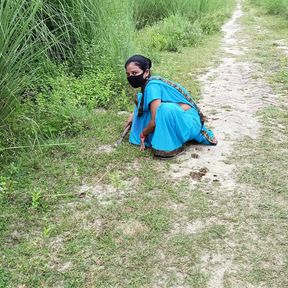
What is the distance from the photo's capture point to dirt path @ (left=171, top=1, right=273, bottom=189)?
3434mm

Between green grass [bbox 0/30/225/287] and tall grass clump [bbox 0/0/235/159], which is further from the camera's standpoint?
tall grass clump [bbox 0/0/235/159]

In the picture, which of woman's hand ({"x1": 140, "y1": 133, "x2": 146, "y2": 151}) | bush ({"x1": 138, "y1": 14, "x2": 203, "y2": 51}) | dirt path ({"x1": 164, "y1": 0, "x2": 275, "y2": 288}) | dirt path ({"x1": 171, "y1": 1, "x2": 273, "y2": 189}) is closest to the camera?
dirt path ({"x1": 164, "y1": 0, "x2": 275, "y2": 288})

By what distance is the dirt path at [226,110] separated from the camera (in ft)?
11.3

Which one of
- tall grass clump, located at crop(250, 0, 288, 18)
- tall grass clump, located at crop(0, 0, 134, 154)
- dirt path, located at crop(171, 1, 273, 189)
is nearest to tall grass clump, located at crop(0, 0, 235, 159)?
tall grass clump, located at crop(0, 0, 134, 154)

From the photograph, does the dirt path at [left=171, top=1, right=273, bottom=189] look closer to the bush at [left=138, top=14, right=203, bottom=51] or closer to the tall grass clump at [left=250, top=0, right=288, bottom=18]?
the bush at [left=138, top=14, right=203, bottom=51]

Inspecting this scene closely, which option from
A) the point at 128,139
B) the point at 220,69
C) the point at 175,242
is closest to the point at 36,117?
the point at 128,139

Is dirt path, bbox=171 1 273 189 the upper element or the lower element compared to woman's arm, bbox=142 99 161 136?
lower

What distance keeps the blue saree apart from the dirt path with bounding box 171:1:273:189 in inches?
5.9

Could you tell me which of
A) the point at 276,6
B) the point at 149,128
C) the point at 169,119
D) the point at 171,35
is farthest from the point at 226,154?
the point at 276,6

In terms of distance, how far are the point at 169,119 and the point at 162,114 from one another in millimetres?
76

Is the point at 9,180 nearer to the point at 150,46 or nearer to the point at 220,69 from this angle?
the point at 220,69

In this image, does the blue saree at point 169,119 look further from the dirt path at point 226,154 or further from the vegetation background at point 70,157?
the vegetation background at point 70,157

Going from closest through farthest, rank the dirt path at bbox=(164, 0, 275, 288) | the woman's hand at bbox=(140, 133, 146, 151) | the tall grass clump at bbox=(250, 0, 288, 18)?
the dirt path at bbox=(164, 0, 275, 288)
the woman's hand at bbox=(140, 133, 146, 151)
the tall grass clump at bbox=(250, 0, 288, 18)

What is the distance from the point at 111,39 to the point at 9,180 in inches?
108
